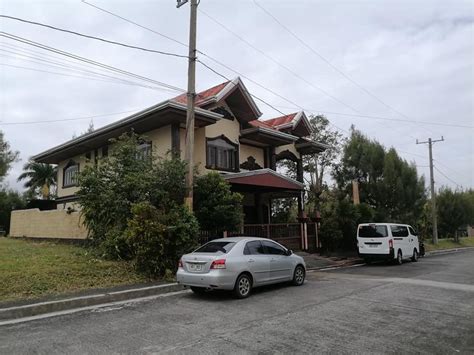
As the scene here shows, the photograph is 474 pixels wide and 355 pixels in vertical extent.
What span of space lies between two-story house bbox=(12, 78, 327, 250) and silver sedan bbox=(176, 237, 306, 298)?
5.75m

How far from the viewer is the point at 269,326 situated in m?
6.84

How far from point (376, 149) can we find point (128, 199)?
A: 22647 millimetres

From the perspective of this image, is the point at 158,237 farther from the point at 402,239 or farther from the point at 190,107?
the point at 402,239

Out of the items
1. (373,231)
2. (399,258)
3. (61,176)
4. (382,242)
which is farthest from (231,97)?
(61,176)

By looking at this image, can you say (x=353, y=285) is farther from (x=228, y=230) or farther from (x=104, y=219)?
(x=104, y=219)

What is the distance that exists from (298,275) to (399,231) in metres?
10.4

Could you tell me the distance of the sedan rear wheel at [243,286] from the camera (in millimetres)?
9320

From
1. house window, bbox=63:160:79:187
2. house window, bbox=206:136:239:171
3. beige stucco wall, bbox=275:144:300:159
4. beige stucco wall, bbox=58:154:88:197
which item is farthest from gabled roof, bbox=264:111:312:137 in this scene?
house window, bbox=63:160:79:187

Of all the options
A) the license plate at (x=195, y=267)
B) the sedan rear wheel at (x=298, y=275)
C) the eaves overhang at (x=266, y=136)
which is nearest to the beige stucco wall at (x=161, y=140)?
the eaves overhang at (x=266, y=136)

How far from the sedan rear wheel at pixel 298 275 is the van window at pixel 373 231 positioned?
27.6 ft

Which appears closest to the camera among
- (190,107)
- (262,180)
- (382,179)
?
(190,107)

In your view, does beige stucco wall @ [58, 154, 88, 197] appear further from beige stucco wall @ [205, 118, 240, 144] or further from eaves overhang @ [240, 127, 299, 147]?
eaves overhang @ [240, 127, 299, 147]

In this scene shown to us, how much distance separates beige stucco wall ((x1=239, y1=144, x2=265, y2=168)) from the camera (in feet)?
71.9

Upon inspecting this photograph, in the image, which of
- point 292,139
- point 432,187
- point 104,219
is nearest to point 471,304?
point 104,219
